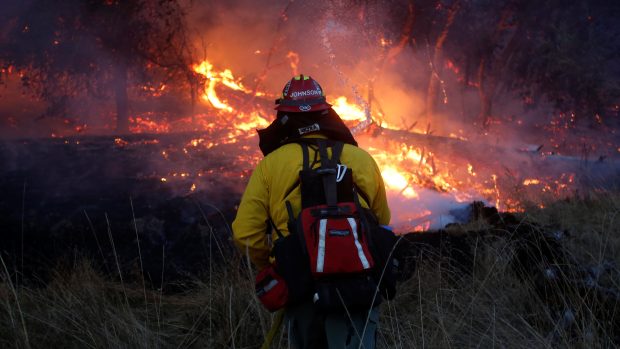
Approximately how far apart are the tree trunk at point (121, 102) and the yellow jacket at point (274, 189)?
1040 centimetres

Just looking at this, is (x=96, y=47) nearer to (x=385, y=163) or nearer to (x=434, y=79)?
(x=385, y=163)

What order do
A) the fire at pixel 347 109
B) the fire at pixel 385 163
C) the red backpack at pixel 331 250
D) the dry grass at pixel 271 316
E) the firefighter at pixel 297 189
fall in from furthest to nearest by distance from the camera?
the fire at pixel 347 109, the fire at pixel 385 163, the dry grass at pixel 271 316, the firefighter at pixel 297 189, the red backpack at pixel 331 250

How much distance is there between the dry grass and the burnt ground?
0.66 meters

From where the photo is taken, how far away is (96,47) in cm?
1098

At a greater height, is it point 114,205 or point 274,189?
point 274,189

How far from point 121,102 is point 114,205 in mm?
7330

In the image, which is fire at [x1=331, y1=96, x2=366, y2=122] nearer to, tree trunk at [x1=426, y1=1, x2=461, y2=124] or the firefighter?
tree trunk at [x1=426, y1=1, x2=461, y2=124]

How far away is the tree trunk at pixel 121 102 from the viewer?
11805 mm

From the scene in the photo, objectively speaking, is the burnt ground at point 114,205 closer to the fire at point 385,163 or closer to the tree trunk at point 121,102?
the fire at point 385,163

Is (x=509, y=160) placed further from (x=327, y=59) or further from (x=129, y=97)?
(x=129, y=97)

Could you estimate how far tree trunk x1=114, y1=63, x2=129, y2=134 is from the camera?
11.8 meters

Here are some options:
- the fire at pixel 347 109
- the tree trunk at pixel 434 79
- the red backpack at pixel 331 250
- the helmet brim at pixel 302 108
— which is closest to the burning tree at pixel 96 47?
the fire at pixel 347 109

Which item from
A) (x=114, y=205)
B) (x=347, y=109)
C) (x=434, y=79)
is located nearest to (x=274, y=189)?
(x=114, y=205)

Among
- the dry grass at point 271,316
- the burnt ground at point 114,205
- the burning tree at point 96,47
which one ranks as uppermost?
the burning tree at point 96,47
